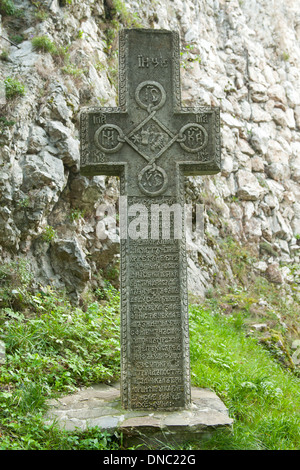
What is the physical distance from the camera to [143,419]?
3.37 m

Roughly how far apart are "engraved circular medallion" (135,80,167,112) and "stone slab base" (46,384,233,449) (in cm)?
276

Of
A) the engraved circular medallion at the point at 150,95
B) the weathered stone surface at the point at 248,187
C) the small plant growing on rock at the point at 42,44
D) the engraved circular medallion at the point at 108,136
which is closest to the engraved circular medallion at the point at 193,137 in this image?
the engraved circular medallion at the point at 150,95

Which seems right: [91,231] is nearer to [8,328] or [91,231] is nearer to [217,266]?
[8,328]

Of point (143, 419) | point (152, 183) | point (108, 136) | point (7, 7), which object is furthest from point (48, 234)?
point (7, 7)

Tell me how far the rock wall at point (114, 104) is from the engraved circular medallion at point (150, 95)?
8.09ft

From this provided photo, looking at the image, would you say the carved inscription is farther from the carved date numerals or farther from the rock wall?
the rock wall

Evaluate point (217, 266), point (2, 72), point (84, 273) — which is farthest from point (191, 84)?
point (84, 273)

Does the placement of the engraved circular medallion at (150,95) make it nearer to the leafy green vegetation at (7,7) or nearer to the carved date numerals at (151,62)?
the carved date numerals at (151,62)

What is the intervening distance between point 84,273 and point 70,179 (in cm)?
153

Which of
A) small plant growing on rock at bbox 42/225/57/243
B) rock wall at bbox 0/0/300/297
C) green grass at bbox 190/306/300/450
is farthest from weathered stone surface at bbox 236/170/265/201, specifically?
small plant growing on rock at bbox 42/225/57/243

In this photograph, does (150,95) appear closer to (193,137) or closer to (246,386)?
(193,137)

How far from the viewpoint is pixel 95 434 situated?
3152mm

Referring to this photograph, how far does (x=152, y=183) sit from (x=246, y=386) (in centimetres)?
223

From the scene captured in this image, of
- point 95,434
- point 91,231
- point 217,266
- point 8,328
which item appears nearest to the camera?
point 95,434
